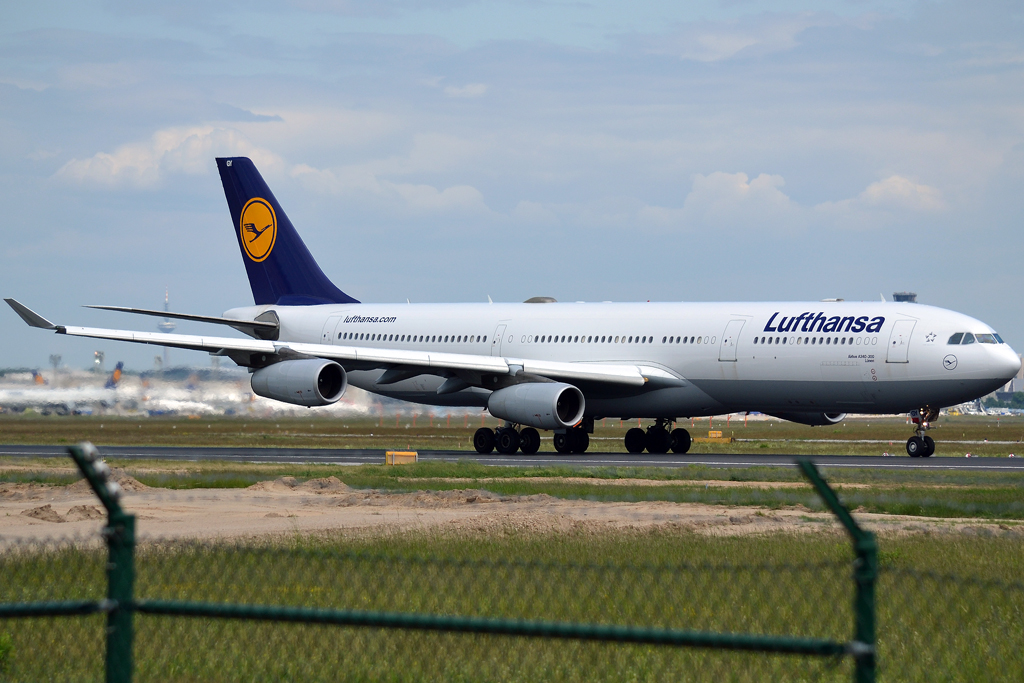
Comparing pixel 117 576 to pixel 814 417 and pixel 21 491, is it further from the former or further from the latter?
pixel 814 417

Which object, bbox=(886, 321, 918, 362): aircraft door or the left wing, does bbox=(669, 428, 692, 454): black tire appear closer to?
the left wing

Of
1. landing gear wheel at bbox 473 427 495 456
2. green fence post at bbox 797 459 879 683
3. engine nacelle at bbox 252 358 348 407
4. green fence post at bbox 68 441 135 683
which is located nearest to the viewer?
green fence post at bbox 797 459 879 683

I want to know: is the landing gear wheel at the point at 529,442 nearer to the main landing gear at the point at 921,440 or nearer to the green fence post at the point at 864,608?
the main landing gear at the point at 921,440

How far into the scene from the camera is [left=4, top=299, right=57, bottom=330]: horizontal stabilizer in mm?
31891

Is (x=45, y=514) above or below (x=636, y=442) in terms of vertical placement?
above

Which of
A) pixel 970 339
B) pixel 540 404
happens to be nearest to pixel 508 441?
pixel 540 404

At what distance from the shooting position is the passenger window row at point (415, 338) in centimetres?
3878

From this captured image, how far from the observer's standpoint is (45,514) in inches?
697

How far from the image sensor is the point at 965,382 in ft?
97.9

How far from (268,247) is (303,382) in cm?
1253

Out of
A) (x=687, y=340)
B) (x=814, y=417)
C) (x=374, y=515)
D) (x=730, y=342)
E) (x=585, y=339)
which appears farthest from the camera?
(x=585, y=339)

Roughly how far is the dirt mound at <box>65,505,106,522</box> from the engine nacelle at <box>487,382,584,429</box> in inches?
600

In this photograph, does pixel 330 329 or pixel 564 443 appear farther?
pixel 330 329

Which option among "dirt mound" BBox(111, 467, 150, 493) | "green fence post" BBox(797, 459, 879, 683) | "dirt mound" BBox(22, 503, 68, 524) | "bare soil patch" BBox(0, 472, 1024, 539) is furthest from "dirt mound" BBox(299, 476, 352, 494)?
"green fence post" BBox(797, 459, 879, 683)
